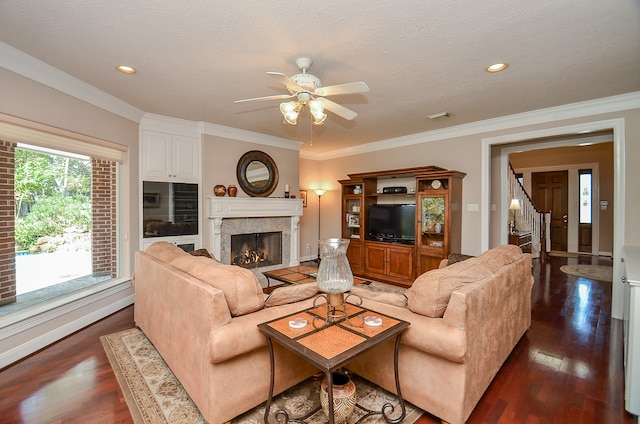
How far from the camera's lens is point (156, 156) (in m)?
4.19

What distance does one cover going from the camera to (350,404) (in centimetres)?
160

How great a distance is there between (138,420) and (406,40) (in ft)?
10.5

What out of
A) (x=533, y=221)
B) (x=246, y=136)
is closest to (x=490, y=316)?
(x=246, y=136)

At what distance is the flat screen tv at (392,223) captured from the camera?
5.03 metres

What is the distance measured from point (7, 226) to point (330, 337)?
10.7 feet

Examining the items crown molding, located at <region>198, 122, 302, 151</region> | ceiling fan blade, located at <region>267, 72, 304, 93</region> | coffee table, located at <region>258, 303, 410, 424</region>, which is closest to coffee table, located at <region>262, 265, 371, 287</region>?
coffee table, located at <region>258, 303, 410, 424</region>

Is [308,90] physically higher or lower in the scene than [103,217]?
higher

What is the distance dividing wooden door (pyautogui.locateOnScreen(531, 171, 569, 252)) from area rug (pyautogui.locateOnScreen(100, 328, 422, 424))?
337 inches

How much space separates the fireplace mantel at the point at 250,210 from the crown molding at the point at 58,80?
5.59ft

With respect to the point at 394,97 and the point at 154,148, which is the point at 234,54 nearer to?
the point at 394,97

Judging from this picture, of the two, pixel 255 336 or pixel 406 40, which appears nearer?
pixel 255 336

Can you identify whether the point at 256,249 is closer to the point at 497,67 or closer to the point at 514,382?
the point at 514,382

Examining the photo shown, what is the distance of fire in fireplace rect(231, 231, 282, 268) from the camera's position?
16.7 feet

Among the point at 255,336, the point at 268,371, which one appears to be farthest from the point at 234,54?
the point at 268,371
